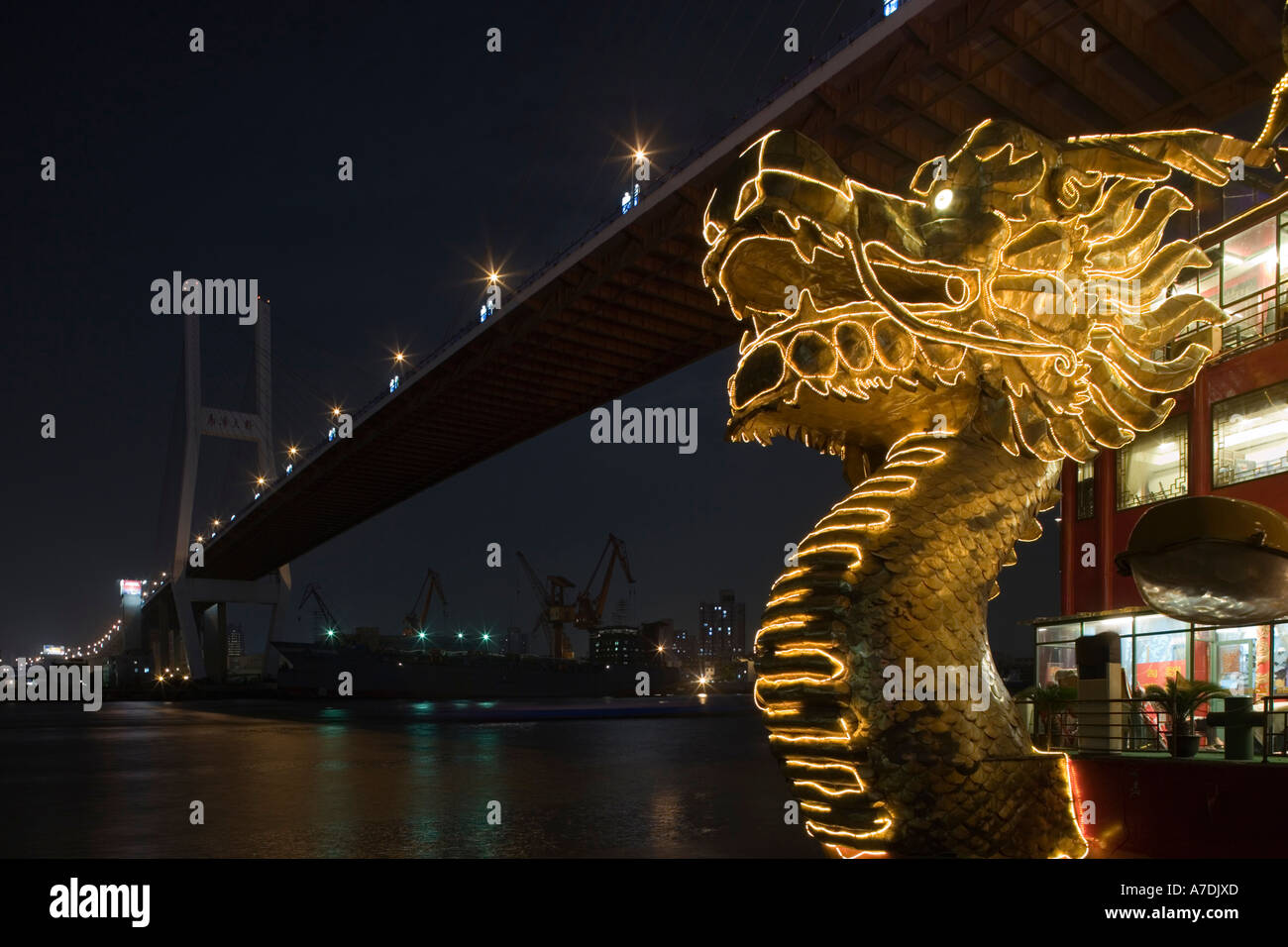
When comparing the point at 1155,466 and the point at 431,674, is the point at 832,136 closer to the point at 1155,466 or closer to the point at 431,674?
the point at 1155,466

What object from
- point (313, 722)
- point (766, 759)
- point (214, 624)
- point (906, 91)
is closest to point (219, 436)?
point (214, 624)

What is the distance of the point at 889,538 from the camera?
508 cm

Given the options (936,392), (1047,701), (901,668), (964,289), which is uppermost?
(964,289)

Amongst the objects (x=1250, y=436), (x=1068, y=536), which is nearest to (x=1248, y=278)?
(x=1250, y=436)

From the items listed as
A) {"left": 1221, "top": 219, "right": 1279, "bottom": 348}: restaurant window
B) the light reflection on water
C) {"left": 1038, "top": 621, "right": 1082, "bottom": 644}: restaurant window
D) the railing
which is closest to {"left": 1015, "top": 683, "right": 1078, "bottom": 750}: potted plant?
the light reflection on water

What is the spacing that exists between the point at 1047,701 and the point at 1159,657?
400cm

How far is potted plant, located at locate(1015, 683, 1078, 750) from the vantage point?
932 centimetres

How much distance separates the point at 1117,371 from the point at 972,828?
115 inches

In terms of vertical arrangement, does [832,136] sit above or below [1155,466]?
above

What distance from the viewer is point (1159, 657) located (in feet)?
40.8

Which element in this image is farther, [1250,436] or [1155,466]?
[1155,466]

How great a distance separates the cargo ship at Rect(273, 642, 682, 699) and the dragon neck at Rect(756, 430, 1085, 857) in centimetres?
9393
